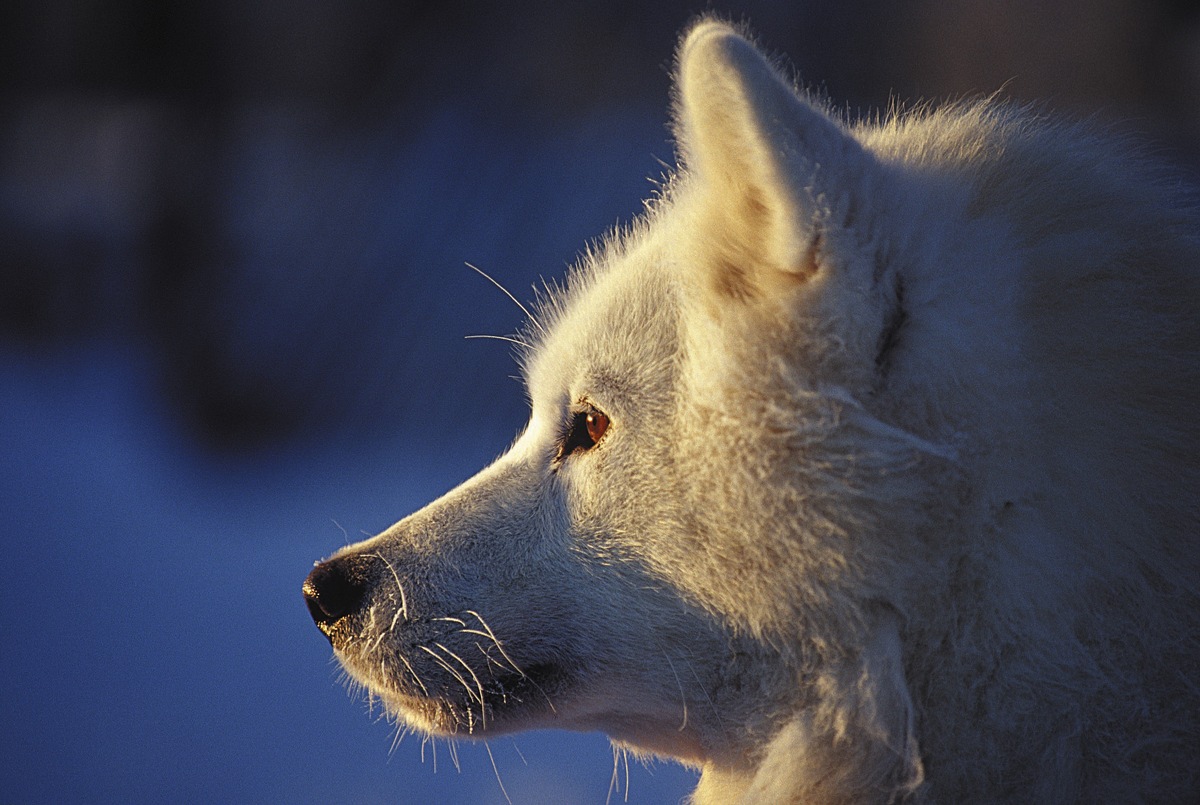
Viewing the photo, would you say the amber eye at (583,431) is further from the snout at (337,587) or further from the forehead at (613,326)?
the snout at (337,587)

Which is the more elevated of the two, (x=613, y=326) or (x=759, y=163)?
(x=759, y=163)

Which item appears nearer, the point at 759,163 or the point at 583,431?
the point at 759,163

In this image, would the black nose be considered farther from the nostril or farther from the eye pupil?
the eye pupil

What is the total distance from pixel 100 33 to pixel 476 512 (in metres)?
4.42

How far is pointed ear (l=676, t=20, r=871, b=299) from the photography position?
978 mm

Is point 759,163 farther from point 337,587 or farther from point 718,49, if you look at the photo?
point 337,587

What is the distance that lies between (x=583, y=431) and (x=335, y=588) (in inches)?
16.2

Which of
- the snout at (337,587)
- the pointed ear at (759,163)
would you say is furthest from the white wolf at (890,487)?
the snout at (337,587)

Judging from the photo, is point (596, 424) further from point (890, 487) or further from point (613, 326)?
point (890, 487)

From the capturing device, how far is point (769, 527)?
42.6 inches

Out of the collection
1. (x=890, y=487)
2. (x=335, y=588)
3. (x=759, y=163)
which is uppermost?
(x=759, y=163)

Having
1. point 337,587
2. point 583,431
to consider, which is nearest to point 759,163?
point 583,431

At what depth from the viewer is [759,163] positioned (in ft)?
3.28

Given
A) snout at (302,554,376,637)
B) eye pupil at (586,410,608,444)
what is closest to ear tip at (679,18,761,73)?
eye pupil at (586,410,608,444)
